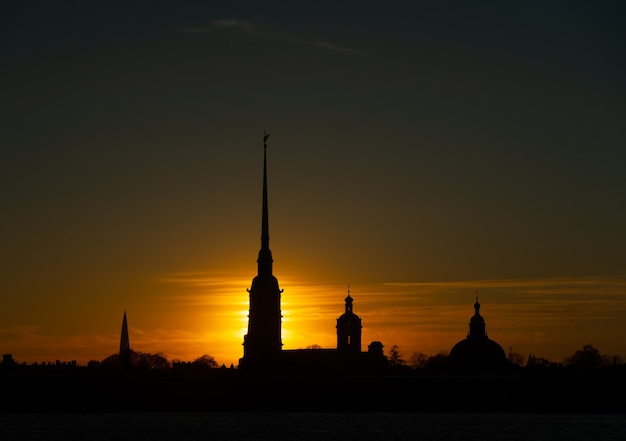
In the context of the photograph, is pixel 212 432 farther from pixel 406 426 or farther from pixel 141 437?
pixel 406 426

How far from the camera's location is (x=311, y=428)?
16038cm

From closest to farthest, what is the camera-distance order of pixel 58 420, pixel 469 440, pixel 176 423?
1. pixel 469 440
2. pixel 176 423
3. pixel 58 420

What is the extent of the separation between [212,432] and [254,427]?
12.4m

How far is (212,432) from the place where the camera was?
498 feet

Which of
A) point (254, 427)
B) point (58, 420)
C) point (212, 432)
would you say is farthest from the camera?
point (58, 420)

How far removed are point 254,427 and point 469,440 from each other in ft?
101

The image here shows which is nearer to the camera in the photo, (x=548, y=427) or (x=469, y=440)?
(x=469, y=440)

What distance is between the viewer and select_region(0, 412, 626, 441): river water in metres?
144

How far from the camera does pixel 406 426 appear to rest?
166250mm

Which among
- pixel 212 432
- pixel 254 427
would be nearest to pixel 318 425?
pixel 254 427

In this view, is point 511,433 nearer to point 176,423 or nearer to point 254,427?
point 254,427

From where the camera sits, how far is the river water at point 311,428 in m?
144

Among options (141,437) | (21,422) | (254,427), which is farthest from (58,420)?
(141,437)

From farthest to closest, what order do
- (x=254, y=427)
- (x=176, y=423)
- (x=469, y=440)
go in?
(x=176, y=423) → (x=254, y=427) → (x=469, y=440)
